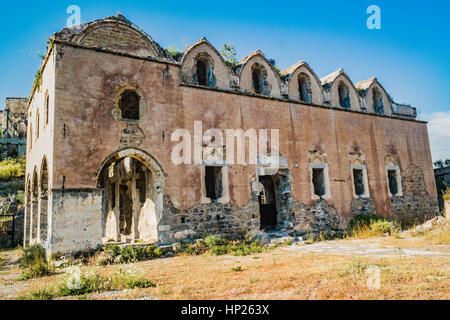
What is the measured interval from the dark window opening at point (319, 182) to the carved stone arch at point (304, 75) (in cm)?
309

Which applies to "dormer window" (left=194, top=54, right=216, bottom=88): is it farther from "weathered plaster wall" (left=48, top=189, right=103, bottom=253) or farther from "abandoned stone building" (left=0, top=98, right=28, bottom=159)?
"abandoned stone building" (left=0, top=98, right=28, bottom=159)

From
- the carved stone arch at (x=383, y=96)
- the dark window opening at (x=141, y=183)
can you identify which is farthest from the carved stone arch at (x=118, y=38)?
the carved stone arch at (x=383, y=96)

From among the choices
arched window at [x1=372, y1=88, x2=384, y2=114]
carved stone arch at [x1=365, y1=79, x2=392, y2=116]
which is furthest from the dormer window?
arched window at [x1=372, y1=88, x2=384, y2=114]

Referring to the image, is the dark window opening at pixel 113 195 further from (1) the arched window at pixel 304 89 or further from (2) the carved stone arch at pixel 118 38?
(1) the arched window at pixel 304 89

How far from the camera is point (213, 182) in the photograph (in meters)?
12.2

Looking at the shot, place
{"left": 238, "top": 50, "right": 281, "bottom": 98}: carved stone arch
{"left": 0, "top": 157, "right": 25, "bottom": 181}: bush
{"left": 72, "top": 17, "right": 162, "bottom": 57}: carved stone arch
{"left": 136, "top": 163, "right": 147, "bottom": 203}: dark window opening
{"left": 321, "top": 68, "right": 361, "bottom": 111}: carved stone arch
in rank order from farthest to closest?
{"left": 0, "top": 157, "right": 25, "bottom": 181}: bush, {"left": 321, "top": 68, "right": 361, "bottom": 111}: carved stone arch, {"left": 136, "top": 163, "right": 147, "bottom": 203}: dark window opening, {"left": 238, "top": 50, "right": 281, "bottom": 98}: carved stone arch, {"left": 72, "top": 17, "right": 162, "bottom": 57}: carved stone arch

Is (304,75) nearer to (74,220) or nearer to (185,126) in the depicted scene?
(185,126)

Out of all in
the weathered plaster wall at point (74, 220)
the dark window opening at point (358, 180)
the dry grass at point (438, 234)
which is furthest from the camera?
the dark window opening at point (358, 180)

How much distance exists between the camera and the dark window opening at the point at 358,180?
15117mm

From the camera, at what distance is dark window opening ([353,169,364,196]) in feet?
49.6

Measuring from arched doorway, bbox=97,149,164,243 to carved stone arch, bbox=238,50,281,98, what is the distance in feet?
16.5

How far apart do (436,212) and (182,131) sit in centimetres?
1418
